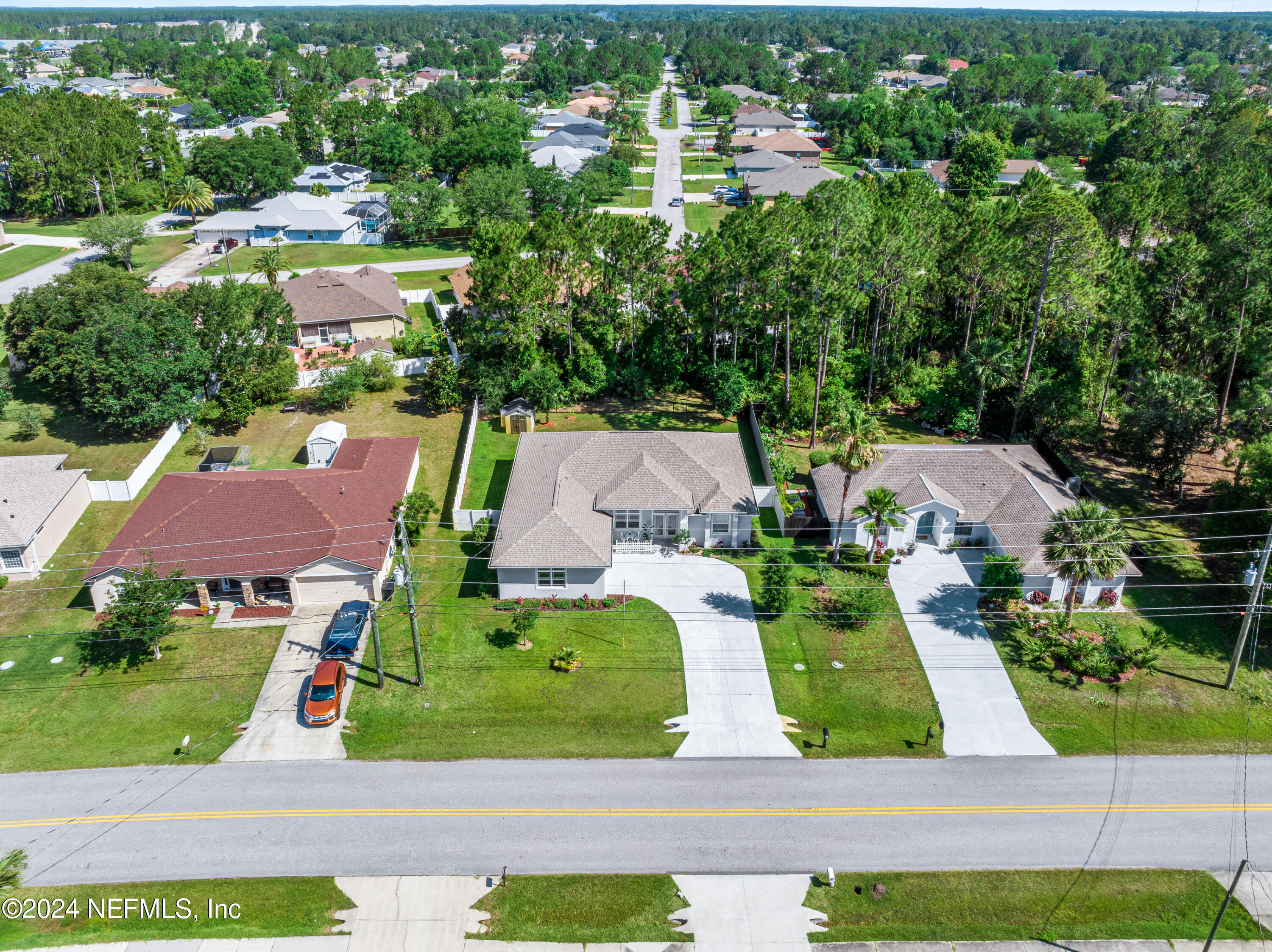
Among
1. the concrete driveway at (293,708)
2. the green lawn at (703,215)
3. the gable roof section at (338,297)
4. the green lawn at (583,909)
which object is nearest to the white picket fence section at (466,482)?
the concrete driveway at (293,708)

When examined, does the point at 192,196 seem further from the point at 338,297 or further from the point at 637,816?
the point at 637,816

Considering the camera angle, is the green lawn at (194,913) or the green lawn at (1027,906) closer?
the green lawn at (194,913)

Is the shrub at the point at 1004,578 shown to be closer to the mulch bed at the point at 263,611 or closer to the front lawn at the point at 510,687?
the front lawn at the point at 510,687

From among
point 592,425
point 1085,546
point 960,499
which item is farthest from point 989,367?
point 592,425

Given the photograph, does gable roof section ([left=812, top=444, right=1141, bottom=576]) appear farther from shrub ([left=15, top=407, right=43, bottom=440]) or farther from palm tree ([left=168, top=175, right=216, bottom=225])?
palm tree ([left=168, top=175, right=216, bottom=225])

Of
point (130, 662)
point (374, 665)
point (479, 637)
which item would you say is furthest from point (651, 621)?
point (130, 662)

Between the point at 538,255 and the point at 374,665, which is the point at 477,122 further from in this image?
the point at 374,665
